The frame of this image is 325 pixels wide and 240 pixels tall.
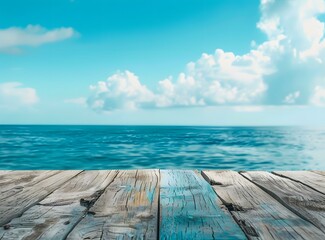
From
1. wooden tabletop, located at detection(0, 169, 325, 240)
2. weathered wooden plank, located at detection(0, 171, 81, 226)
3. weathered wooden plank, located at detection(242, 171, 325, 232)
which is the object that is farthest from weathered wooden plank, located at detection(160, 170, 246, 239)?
weathered wooden plank, located at detection(0, 171, 81, 226)

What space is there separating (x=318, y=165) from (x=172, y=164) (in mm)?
9461

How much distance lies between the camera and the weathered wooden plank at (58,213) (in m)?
1.09

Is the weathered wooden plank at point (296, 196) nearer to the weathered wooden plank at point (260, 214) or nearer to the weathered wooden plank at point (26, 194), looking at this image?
the weathered wooden plank at point (260, 214)

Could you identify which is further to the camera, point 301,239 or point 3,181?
point 3,181

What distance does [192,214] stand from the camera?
129 cm

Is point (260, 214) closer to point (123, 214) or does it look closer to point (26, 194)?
point (123, 214)

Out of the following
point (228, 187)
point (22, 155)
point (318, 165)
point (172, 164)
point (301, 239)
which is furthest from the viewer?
point (22, 155)

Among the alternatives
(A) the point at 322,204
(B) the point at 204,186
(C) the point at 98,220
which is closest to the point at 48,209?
(C) the point at 98,220

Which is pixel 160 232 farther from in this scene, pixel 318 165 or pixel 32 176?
pixel 318 165

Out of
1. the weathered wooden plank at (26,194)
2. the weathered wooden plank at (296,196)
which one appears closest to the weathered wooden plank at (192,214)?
the weathered wooden plank at (296,196)

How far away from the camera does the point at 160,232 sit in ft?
3.54

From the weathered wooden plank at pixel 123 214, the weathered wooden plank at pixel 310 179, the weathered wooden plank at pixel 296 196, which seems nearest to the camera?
the weathered wooden plank at pixel 123 214

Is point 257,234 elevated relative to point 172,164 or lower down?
elevated

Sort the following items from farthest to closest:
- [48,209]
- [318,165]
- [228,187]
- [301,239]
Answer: [318,165] → [228,187] → [48,209] → [301,239]
